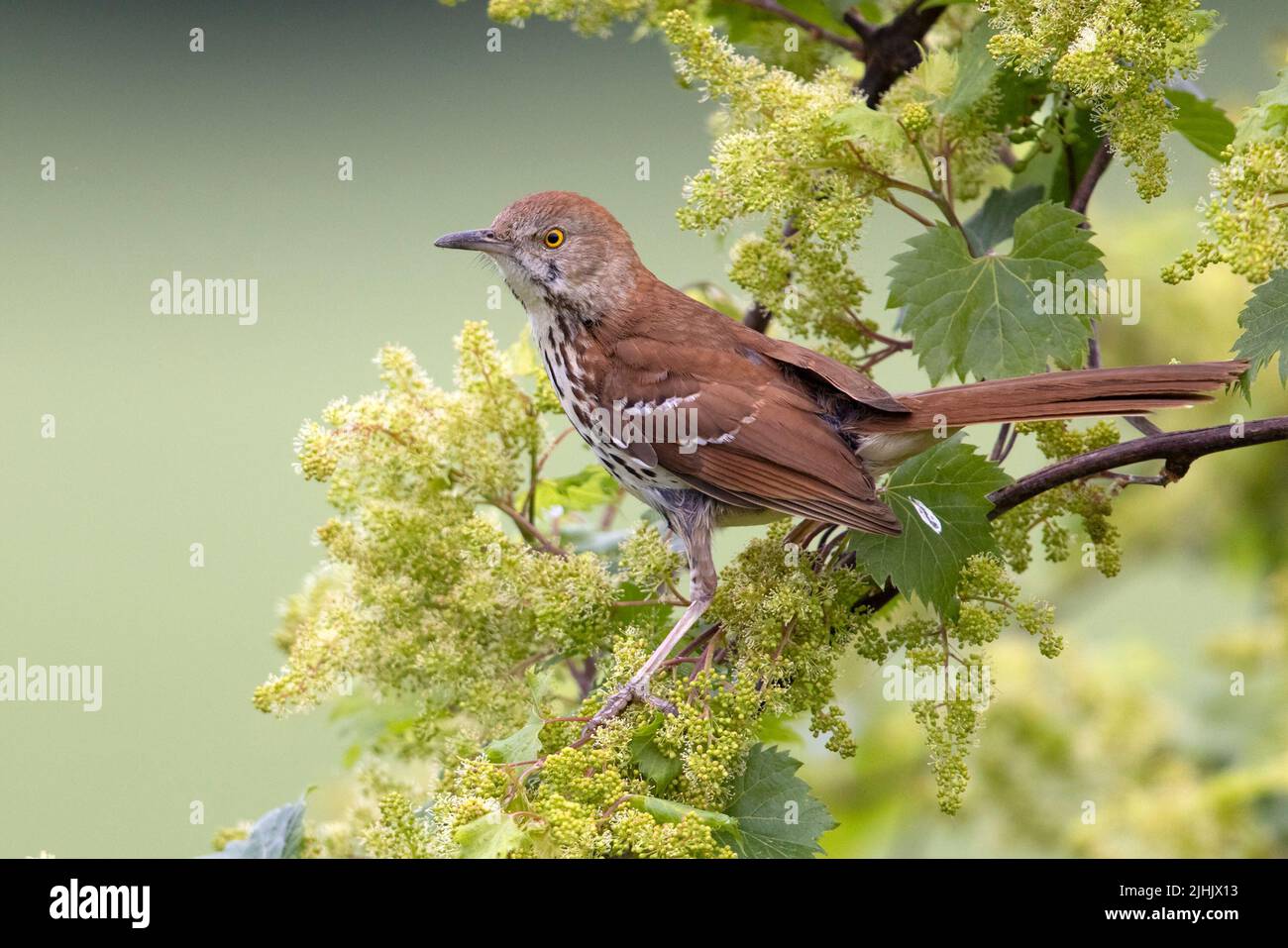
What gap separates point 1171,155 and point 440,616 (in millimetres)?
1186

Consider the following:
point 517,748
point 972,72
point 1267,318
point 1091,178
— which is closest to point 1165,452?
point 1267,318

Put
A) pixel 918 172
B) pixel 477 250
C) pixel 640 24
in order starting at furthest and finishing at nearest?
1. pixel 477 250
2. pixel 640 24
3. pixel 918 172

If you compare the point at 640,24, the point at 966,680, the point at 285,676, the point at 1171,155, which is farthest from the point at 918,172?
the point at 285,676

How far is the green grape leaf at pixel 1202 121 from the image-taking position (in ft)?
6.32

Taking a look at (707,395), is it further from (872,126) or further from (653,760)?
(653,760)

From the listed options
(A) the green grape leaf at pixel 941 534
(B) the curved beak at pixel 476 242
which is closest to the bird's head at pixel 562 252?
(B) the curved beak at pixel 476 242

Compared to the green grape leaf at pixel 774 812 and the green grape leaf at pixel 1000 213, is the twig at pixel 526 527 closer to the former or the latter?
the green grape leaf at pixel 774 812

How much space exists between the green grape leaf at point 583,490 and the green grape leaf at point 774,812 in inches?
31.3

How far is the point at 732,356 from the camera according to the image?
2.22 metres

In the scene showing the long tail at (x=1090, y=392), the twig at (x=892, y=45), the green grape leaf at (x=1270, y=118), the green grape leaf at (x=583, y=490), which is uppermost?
the twig at (x=892, y=45)

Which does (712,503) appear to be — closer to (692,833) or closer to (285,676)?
(285,676)

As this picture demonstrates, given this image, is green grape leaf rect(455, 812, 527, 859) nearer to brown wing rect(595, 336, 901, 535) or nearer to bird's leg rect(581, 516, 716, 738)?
bird's leg rect(581, 516, 716, 738)

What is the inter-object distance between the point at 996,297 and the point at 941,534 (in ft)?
1.20

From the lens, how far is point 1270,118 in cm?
146
